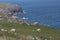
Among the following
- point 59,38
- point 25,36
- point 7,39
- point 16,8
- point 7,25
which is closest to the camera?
point 7,39

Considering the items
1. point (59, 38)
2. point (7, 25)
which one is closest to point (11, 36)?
point (59, 38)

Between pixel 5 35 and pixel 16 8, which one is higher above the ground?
pixel 5 35

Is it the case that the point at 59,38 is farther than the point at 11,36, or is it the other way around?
the point at 59,38

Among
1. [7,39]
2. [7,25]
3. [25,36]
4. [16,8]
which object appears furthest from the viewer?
[16,8]

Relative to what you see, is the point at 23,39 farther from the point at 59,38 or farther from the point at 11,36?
the point at 59,38

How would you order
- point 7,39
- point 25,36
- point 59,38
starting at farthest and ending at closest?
point 59,38 → point 25,36 → point 7,39

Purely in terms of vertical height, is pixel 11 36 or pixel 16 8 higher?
pixel 11 36

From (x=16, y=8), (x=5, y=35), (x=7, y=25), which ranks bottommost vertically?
(x=16, y=8)

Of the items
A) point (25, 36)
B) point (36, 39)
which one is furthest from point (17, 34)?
point (36, 39)

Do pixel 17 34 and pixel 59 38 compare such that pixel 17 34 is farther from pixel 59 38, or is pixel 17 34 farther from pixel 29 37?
pixel 59 38
